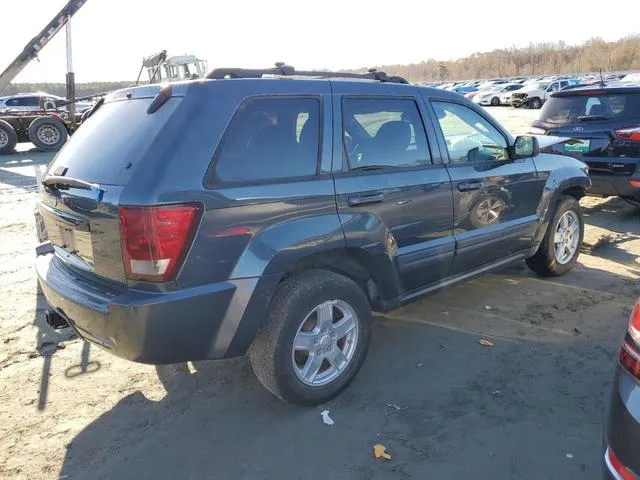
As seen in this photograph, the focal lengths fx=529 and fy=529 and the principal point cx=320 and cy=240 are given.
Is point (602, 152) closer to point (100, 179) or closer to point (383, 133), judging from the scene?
point (383, 133)

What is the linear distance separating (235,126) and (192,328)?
3.40 ft

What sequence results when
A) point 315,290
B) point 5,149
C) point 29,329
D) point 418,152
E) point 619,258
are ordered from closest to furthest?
1. point 315,290
2. point 418,152
3. point 29,329
4. point 619,258
5. point 5,149

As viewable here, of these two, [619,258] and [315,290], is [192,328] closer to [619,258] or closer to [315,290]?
[315,290]

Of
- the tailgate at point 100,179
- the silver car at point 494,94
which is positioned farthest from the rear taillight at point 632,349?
the silver car at point 494,94

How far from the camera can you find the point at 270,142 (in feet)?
9.39

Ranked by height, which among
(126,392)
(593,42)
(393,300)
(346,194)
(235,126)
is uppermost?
(593,42)

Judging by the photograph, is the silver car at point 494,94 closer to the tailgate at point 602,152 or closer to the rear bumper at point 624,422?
the tailgate at point 602,152

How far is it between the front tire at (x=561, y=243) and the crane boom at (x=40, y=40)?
48.7 feet

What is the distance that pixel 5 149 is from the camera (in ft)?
54.9

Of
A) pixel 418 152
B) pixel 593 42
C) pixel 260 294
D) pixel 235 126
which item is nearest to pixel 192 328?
pixel 260 294

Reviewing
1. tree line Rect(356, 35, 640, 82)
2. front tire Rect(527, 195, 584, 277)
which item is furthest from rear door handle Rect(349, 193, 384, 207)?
tree line Rect(356, 35, 640, 82)

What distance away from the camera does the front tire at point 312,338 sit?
9.43 ft

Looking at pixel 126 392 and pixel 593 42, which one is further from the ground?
pixel 593 42

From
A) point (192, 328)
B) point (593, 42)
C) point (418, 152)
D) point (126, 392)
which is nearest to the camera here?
point (192, 328)
